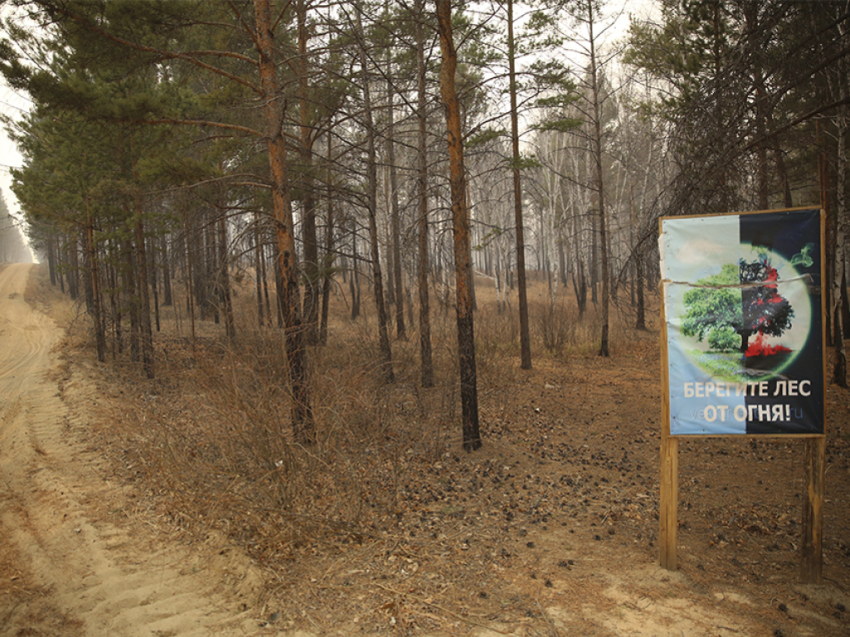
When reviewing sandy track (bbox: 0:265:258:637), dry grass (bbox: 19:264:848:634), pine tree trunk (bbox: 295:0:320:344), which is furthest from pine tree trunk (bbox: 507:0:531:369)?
sandy track (bbox: 0:265:258:637)

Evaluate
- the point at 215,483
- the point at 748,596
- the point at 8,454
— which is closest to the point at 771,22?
the point at 748,596

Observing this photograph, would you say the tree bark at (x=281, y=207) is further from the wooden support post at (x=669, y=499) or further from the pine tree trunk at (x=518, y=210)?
the pine tree trunk at (x=518, y=210)

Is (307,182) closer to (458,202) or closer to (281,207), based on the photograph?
(281,207)

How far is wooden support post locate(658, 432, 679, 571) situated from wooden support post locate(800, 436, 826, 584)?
0.91 m

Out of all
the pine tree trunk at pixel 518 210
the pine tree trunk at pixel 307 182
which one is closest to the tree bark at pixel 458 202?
the pine tree trunk at pixel 307 182

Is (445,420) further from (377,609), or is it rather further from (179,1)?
(179,1)

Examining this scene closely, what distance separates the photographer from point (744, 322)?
3.91 meters

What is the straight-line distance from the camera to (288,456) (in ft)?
16.1

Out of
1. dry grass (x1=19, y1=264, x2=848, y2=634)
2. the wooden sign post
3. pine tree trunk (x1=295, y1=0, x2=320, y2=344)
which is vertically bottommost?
dry grass (x1=19, y1=264, x2=848, y2=634)

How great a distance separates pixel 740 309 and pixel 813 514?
5.38ft

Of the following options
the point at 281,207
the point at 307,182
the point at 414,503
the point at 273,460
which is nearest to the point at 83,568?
the point at 273,460

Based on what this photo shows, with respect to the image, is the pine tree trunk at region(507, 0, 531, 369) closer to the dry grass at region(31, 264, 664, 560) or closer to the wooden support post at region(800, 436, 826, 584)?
the dry grass at region(31, 264, 664, 560)

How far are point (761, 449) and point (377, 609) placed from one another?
628 centimetres

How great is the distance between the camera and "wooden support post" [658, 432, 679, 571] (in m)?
4.04
